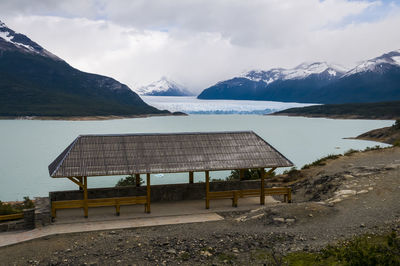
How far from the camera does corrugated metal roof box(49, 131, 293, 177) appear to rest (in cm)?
1446

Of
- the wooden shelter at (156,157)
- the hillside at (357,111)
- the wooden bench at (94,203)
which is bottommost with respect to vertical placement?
the wooden bench at (94,203)

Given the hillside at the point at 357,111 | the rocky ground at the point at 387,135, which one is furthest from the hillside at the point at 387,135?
the hillside at the point at 357,111

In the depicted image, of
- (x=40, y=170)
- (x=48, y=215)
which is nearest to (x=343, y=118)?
→ (x=40, y=170)

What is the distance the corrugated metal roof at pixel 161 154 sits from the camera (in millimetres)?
14461

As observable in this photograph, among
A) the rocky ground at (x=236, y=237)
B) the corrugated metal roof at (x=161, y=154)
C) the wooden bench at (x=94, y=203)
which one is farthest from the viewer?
the corrugated metal roof at (x=161, y=154)

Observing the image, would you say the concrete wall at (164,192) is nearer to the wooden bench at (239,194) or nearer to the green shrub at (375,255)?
the wooden bench at (239,194)

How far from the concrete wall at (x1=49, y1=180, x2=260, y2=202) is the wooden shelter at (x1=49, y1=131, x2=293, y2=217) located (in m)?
1.29

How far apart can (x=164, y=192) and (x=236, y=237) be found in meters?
6.04

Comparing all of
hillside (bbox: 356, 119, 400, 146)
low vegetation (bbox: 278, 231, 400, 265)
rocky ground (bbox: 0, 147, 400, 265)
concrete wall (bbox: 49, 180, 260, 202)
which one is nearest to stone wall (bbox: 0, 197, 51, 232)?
rocky ground (bbox: 0, 147, 400, 265)

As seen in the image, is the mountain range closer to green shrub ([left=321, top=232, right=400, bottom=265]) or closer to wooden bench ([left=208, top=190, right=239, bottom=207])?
wooden bench ([left=208, top=190, right=239, bottom=207])

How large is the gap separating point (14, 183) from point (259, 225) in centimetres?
2988

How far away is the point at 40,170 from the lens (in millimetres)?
42500

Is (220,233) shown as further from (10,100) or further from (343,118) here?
(10,100)

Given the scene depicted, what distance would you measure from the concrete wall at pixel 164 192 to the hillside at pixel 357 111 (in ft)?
334
